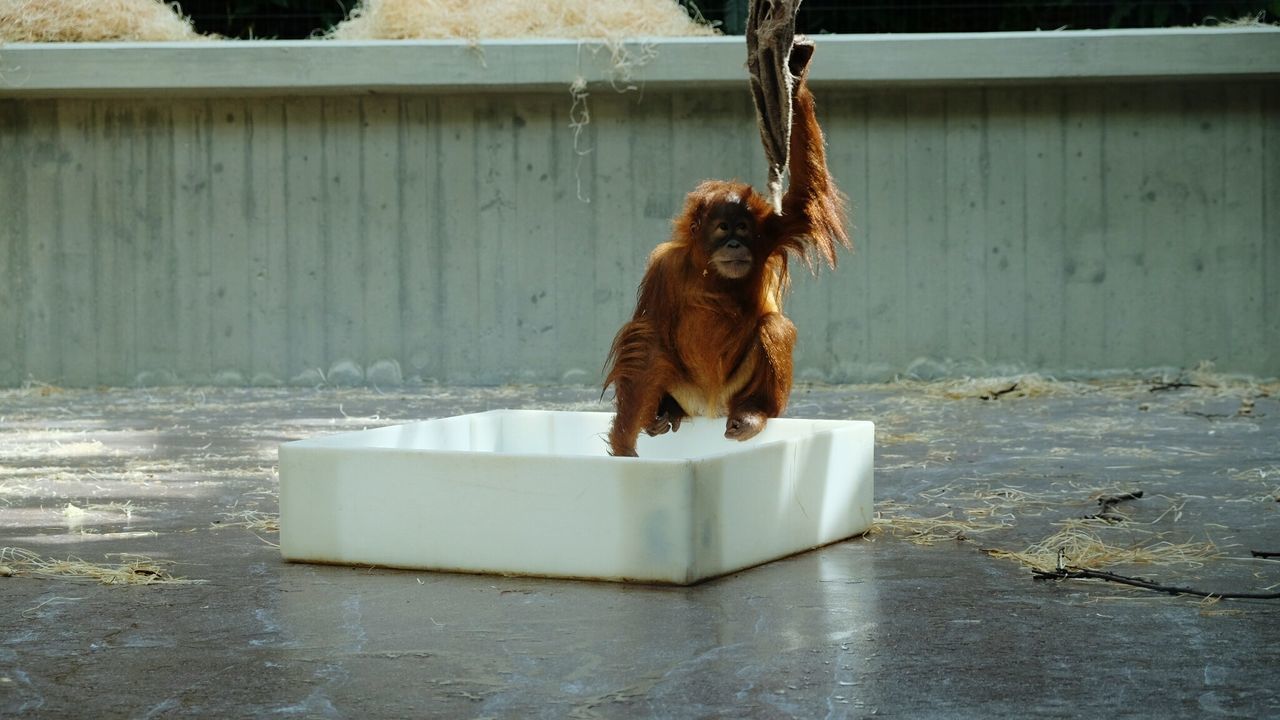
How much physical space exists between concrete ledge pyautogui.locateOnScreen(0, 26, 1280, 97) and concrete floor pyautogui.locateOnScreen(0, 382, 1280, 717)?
11.9ft

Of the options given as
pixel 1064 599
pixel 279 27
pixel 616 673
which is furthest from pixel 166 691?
pixel 279 27

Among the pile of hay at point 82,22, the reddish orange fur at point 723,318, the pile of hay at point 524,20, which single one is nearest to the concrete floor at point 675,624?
the reddish orange fur at point 723,318

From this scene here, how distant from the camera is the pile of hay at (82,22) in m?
8.84

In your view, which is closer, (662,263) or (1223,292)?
(662,263)

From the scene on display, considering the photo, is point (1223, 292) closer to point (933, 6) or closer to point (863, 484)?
point (933, 6)

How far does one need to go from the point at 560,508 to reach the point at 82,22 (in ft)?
21.5

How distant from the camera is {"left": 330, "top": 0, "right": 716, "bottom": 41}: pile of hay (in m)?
8.61

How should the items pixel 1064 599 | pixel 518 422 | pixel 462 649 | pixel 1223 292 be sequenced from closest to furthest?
pixel 462 649, pixel 1064 599, pixel 518 422, pixel 1223 292

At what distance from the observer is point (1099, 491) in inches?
187

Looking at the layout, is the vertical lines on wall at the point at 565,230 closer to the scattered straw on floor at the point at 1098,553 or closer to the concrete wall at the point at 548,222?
the concrete wall at the point at 548,222

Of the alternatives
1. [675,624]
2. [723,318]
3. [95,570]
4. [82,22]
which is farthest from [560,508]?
[82,22]

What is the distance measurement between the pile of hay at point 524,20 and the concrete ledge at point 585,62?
0.64 feet

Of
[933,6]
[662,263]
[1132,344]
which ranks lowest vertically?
[1132,344]

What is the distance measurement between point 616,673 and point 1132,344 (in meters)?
6.79
